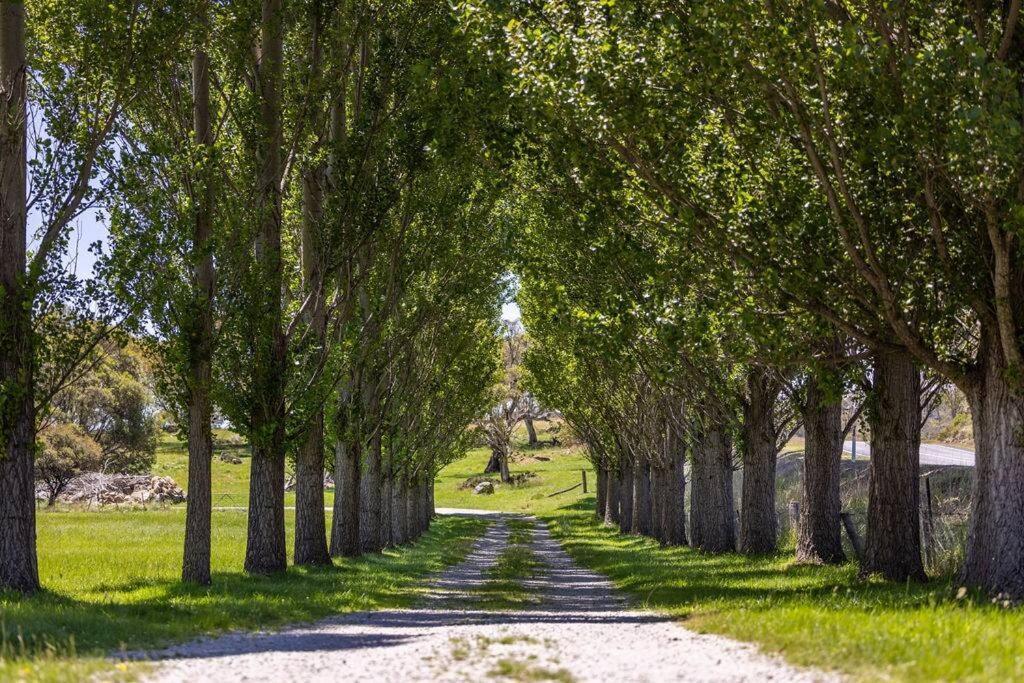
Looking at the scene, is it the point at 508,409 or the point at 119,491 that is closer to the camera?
the point at 119,491

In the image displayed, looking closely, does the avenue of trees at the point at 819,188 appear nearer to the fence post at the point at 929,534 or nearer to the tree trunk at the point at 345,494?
the fence post at the point at 929,534

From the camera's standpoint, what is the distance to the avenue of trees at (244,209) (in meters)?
16.9

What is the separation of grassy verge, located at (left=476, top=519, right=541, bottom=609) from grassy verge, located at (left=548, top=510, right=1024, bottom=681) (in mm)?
1938

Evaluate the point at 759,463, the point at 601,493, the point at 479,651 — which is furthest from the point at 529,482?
the point at 479,651

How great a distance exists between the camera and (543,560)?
30938 mm

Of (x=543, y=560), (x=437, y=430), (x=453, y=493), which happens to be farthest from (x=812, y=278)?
(x=453, y=493)

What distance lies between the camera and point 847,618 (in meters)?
11.4

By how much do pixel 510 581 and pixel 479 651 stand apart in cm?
1281

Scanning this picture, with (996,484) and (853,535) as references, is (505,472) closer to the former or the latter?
(853,535)

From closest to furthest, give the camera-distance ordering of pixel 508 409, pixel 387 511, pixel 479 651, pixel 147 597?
pixel 479 651 < pixel 147 597 < pixel 387 511 < pixel 508 409

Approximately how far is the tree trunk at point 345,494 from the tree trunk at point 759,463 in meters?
9.27

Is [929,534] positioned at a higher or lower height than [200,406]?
lower

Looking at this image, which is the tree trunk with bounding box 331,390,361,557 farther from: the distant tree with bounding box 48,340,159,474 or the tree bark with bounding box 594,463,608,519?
the distant tree with bounding box 48,340,159,474

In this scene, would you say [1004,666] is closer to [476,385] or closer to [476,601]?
[476,601]
